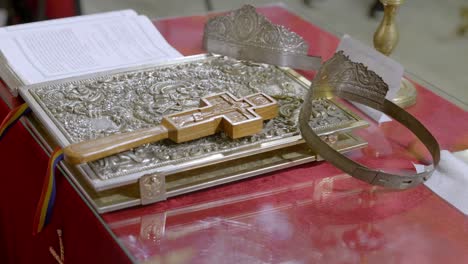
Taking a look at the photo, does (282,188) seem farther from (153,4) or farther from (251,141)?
(153,4)

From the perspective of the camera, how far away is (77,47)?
1219 mm

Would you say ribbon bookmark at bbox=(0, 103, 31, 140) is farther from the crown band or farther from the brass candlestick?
the brass candlestick

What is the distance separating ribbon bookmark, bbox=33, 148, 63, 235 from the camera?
0.84 metres

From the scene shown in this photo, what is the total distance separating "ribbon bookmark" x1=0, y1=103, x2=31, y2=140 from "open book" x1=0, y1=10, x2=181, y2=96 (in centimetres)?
8

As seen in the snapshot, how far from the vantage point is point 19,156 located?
41.1 inches

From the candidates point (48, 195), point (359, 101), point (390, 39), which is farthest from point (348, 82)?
point (48, 195)

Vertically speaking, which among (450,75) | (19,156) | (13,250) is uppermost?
(19,156)

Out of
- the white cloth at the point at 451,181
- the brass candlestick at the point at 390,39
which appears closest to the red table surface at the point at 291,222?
the white cloth at the point at 451,181

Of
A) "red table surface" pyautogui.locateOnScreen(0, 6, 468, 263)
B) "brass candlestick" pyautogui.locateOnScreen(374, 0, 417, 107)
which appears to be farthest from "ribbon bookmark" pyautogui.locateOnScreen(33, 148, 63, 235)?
"brass candlestick" pyautogui.locateOnScreen(374, 0, 417, 107)

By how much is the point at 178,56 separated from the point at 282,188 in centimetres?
43

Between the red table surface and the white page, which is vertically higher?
the white page

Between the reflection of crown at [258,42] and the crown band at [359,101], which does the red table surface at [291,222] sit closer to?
the crown band at [359,101]

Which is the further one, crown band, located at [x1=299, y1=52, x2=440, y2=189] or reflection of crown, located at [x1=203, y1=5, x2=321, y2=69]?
reflection of crown, located at [x1=203, y1=5, x2=321, y2=69]

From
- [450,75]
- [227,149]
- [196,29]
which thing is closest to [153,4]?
[450,75]
